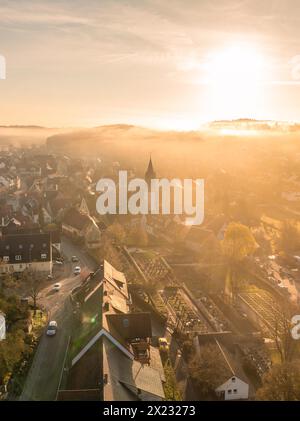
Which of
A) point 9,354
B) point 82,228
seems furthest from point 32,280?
point 82,228

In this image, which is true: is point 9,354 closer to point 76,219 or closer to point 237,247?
point 237,247

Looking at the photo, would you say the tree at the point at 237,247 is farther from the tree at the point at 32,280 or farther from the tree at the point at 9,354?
the tree at the point at 9,354

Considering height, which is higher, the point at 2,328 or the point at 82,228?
the point at 82,228

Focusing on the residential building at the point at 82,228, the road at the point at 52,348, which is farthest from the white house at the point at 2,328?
the residential building at the point at 82,228

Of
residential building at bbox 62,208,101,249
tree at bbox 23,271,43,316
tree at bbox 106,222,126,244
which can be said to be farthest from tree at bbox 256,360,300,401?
tree at bbox 106,222,126,244

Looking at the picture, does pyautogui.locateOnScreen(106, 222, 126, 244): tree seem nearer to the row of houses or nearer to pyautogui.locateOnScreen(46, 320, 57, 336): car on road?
the row of houses

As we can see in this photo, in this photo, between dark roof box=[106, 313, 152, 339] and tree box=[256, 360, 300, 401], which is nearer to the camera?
tree box=[256, 360, 300, 401]
